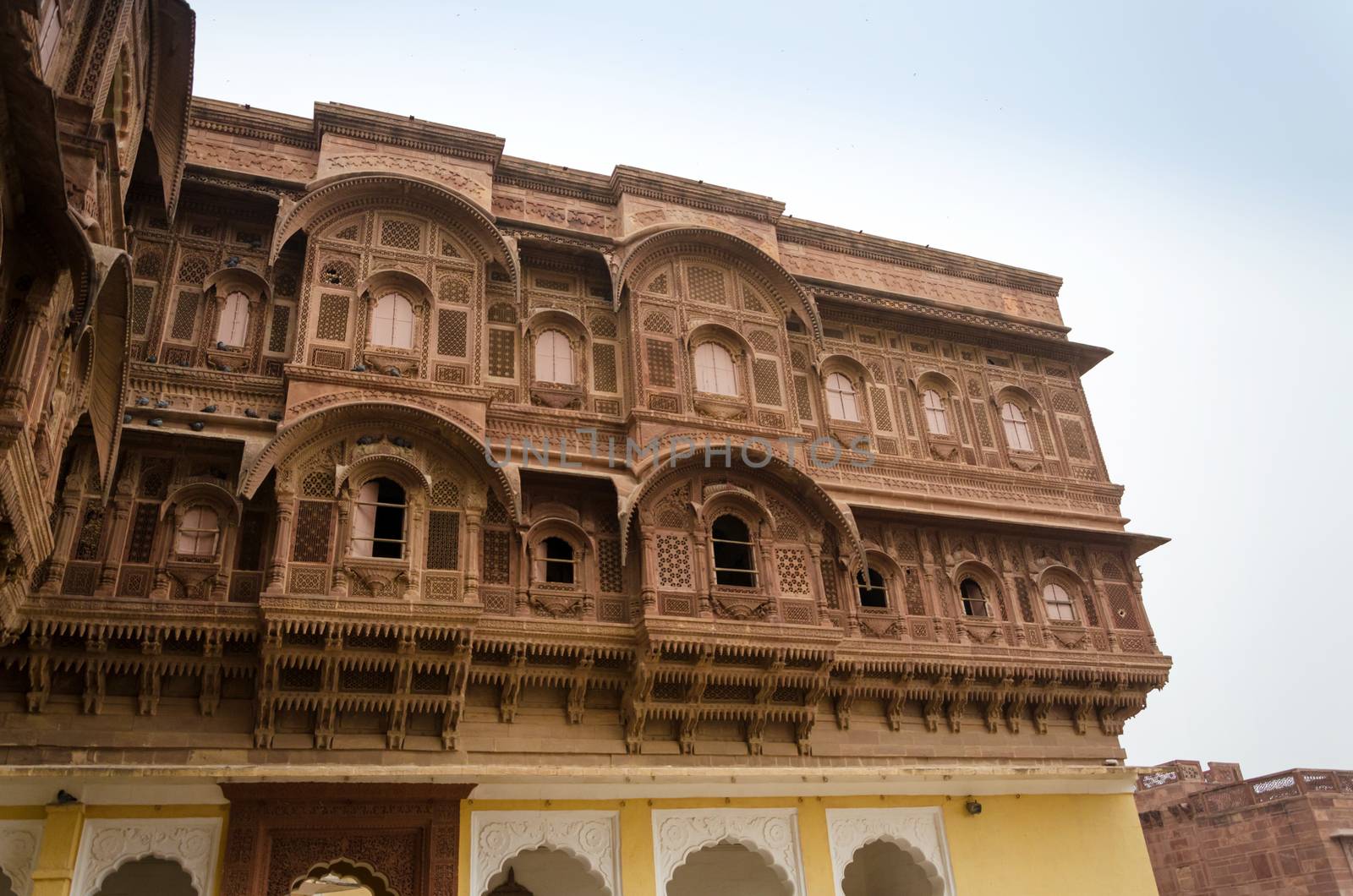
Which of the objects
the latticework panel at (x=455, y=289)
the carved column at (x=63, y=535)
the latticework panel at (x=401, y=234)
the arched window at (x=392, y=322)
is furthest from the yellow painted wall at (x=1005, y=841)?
the latticework panel at (x=401, y=234)

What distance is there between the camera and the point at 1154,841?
21.9 metres

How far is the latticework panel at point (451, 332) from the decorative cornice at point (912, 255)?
5329 millimetres

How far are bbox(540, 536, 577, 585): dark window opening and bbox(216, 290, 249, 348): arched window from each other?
430 centimetres

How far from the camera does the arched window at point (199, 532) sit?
10.8m

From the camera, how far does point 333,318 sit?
12.2 m

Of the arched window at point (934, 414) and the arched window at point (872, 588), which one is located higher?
the arched window at point (934, 414)

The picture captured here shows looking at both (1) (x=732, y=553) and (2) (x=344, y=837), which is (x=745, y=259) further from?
(2) (x=344, y=837)

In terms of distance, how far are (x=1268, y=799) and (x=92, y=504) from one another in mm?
20340

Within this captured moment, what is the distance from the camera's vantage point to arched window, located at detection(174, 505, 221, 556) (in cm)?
1084

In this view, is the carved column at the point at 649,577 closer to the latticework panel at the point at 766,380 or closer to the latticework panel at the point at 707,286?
the latticework panel at the point at 766,380

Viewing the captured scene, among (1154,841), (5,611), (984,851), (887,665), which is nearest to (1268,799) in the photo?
(1154,841)

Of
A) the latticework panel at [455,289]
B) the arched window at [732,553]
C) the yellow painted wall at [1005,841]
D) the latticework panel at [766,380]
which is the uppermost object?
the latticework panel at [455,289]

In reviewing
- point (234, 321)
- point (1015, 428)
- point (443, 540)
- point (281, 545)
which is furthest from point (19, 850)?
point (1015, 428)

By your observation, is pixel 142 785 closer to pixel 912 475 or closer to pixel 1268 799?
pixel 912 475
